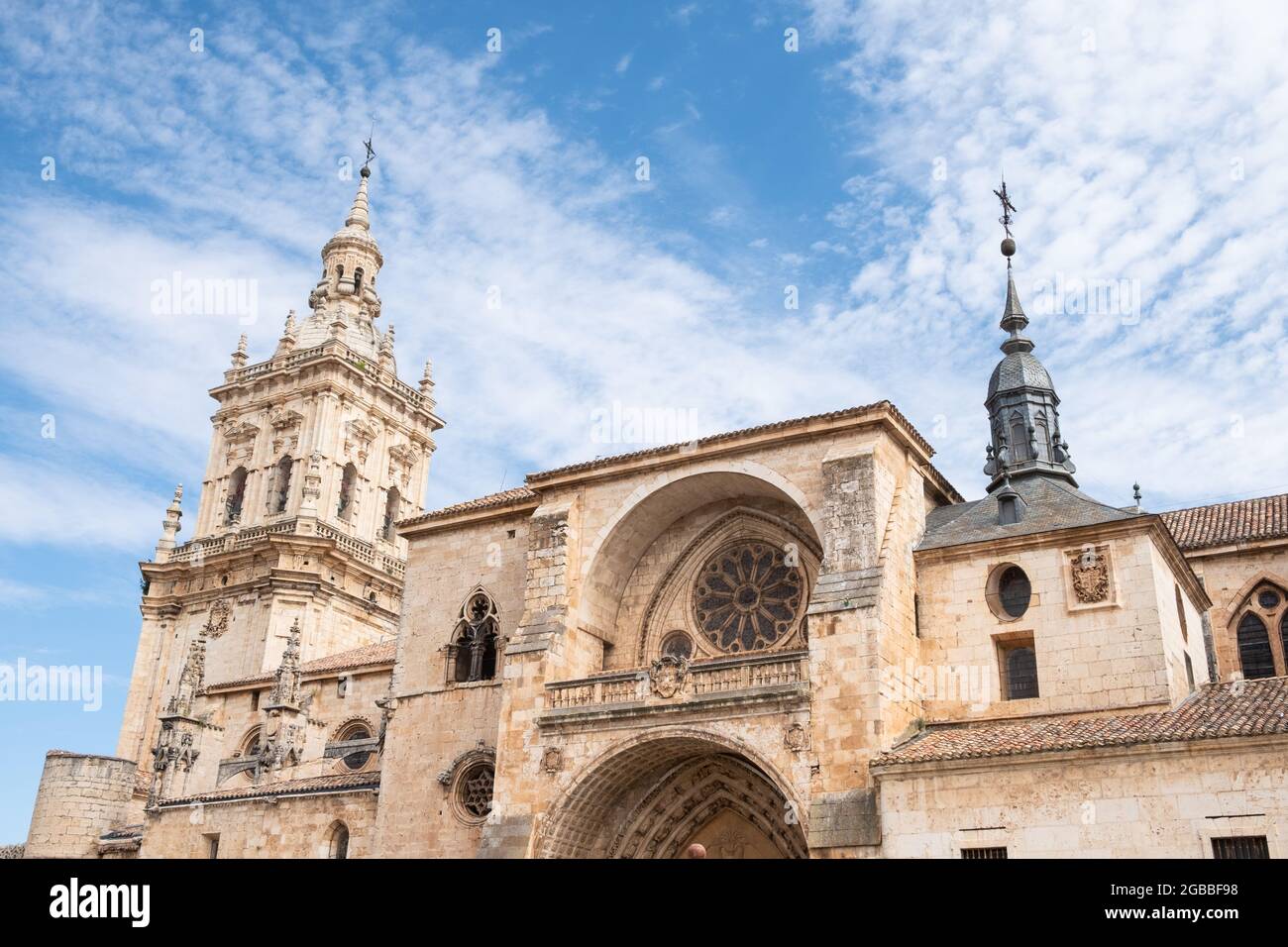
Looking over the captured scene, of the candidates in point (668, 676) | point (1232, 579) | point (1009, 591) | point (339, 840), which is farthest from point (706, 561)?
point (1232, 579)

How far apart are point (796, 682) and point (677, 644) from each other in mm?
4426

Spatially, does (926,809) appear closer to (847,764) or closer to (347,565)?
(847,764)

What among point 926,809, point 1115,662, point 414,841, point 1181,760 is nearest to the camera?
point 1181,760

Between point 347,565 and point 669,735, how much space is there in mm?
25591

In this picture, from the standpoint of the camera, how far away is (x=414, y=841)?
2139 centimetres

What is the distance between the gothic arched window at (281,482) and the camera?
141 ft

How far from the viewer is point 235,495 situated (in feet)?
147

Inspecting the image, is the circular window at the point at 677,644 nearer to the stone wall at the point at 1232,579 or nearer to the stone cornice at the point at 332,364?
the stone wall at the point at 1232,579

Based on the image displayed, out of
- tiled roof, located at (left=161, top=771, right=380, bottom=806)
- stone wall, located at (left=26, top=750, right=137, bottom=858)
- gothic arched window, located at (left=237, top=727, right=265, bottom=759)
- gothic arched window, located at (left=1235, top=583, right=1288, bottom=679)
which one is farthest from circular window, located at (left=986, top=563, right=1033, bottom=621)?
gothic arched window, located at (left=237, top=727, right=265, bottom=759)

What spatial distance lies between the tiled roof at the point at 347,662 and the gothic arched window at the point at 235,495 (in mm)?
10154

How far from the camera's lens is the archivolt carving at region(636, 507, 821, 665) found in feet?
67.5

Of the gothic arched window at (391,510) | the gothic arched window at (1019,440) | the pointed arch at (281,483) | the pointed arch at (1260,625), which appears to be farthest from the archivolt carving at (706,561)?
the gothic arched window at (391,510)
